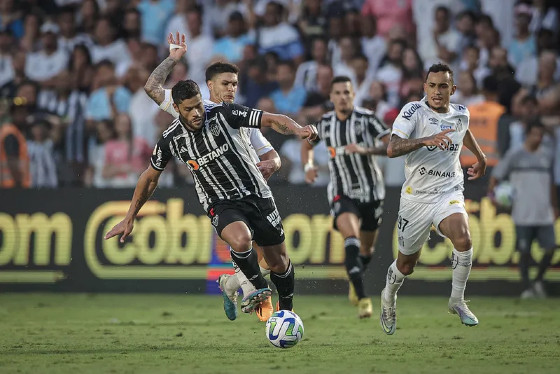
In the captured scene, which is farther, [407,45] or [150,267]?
[407,45]

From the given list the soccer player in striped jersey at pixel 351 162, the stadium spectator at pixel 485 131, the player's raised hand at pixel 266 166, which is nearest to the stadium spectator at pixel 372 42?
the stadium spectator at pixel 485 131

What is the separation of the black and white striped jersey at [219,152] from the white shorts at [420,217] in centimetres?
136

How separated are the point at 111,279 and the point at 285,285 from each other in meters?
6.43

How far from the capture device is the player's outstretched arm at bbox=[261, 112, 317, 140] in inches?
311

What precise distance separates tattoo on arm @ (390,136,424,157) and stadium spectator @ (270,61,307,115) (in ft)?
23.1

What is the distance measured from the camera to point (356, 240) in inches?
477

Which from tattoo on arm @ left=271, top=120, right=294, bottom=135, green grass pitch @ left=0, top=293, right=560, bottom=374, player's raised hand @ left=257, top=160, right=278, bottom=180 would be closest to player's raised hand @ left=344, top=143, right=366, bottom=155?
green grass pitch @ left=0, top=293, right=560, bottom=374

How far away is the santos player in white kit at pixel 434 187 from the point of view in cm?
909

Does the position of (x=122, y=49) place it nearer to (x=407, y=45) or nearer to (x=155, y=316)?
(x=407, y=45)

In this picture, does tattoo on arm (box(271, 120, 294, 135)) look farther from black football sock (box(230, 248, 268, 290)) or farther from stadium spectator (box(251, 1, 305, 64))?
stadium spectator (box(251, 1, 305, 64))

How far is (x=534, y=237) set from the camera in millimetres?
14430

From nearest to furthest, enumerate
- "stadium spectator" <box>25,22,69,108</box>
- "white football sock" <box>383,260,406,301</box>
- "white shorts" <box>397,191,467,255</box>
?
"white shorts" <box>397,191,467,255</box> < "white football sock" <box>383,260,406,301</box> < "stadium spectator" <box>25,22,69,108</box>

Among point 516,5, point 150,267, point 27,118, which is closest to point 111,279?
point 150,267

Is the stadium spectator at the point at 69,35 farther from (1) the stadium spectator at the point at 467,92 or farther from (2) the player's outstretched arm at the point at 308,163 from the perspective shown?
(1) the stadium spectator at the point at 467,92
